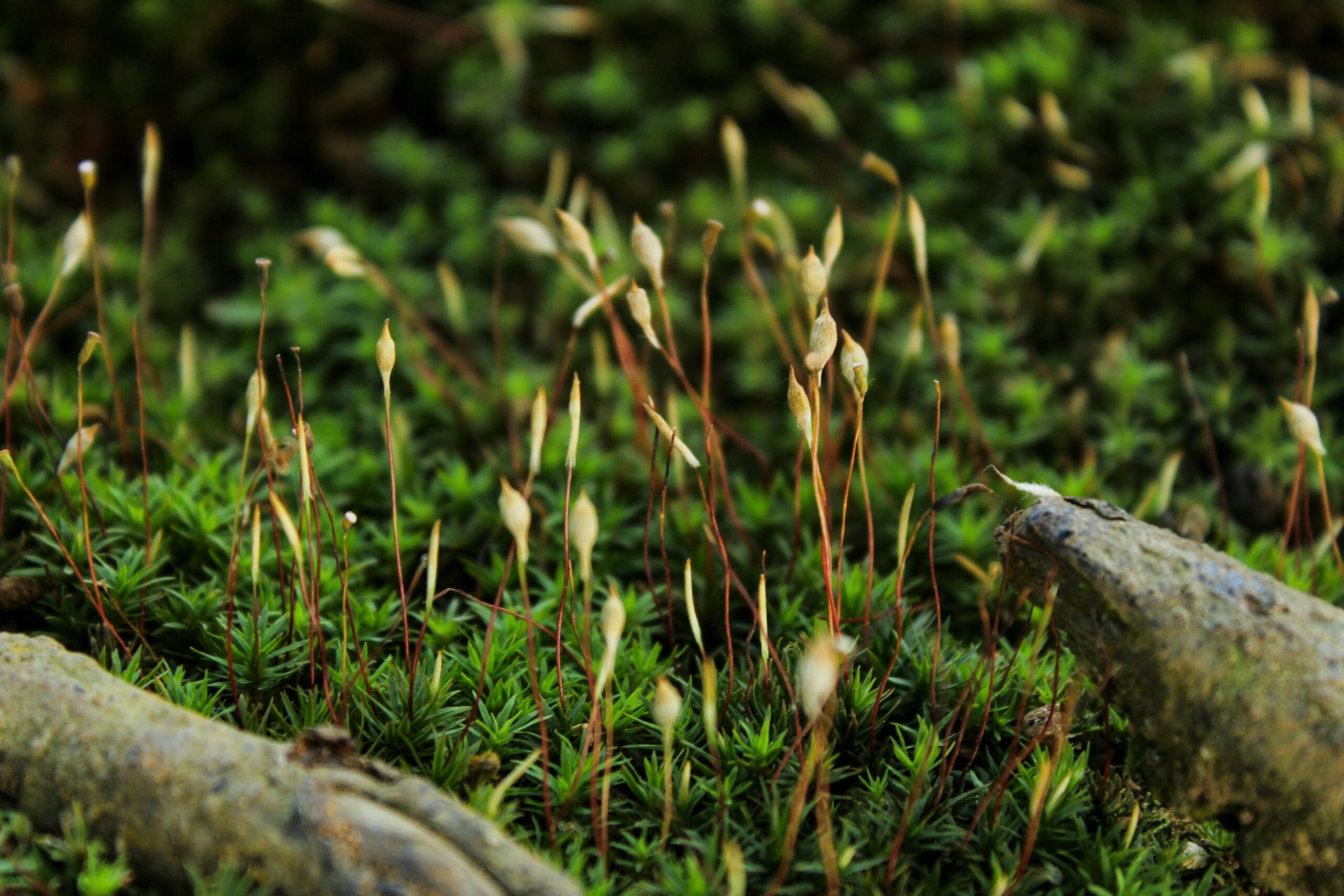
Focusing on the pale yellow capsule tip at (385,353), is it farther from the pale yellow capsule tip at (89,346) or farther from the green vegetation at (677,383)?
the pale yellow capsule tip at (89,346)

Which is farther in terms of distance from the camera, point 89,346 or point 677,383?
point 677,383

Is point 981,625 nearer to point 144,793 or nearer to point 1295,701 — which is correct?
point 1295,701

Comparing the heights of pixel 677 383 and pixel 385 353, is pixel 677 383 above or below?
below

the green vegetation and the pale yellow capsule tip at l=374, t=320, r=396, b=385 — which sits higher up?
the pale yellow capsule tip at l=374, t=320, r=396, b=385

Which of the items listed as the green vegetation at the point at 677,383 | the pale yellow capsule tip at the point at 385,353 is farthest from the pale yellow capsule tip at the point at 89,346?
the pale yellow capsule tip at the point at 385,353

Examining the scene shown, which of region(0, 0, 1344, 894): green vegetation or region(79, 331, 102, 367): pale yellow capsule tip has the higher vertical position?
region(79, 331, 102, 367): pale yellow capsule tip

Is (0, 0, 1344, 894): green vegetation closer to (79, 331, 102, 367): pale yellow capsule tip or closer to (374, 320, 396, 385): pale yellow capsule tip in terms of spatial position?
(374, 320, 396, 385): pale yellow capsule tip

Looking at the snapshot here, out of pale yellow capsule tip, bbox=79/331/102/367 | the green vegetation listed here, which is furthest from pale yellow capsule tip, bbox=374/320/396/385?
pale yellow capsule tip, bbox=79/331/102/367

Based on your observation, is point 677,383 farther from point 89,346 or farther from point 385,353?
point 89,346

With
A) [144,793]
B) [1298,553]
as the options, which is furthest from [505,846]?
[1298,553]

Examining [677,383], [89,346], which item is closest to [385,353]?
[89,346]
